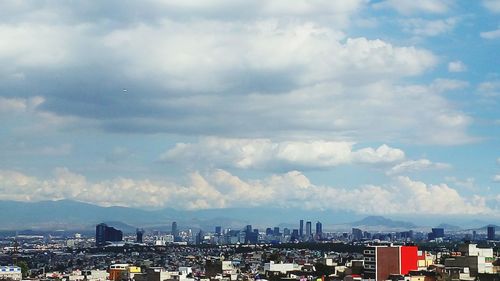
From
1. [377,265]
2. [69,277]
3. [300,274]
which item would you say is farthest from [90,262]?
[377,265]

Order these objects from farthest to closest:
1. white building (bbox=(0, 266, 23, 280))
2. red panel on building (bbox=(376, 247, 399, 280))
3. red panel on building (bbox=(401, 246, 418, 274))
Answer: white building (bbox=(0, 266, 23, 280)), red panel on building (bbox=(401, 246, 418, 274)), red panel on building (bbox=(376, 247, 399, 280))

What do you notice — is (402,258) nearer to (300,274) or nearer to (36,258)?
(300,274)

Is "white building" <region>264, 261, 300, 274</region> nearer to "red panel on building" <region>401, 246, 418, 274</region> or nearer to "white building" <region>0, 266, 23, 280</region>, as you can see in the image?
"red panel on building" <region>401, 246, 418, 274</region>

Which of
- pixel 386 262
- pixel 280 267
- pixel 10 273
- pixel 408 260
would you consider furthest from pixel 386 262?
pixel 10 273

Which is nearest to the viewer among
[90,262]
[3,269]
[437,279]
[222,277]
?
[437,279]

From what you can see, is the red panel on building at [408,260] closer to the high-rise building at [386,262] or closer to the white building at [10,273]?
the high-rise building at [386,262]

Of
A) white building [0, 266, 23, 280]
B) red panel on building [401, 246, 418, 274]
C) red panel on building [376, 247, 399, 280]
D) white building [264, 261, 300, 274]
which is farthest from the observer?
white building [0, 266, 23, 280]

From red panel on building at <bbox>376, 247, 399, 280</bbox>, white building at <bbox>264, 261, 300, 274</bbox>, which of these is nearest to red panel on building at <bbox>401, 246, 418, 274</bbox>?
red panel on building at <bbox>376, 247, 399, 280</bbox>

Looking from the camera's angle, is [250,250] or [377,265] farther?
[250,250]
